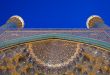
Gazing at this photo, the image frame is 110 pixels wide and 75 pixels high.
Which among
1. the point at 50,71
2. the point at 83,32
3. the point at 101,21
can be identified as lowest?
the point at 50,71

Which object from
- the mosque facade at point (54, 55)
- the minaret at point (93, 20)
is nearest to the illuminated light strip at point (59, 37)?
the mosque facade at point (54, 55)

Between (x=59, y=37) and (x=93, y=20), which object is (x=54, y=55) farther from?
(x=93, y=20)

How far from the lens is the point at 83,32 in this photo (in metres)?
5.67

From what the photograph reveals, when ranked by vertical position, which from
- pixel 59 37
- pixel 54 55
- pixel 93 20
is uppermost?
pixel 93 20

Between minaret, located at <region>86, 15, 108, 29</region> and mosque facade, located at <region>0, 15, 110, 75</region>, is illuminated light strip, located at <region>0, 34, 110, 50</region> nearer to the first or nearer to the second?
mosque facade, located at <region>0, 15, 110, 75</region>

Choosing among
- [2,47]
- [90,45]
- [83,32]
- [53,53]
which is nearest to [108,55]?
[90,45]

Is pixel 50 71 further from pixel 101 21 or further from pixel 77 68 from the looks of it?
pixel 101 21

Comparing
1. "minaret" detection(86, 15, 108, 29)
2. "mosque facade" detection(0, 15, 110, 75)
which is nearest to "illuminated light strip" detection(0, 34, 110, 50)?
"mosque facade" detection(0, 15, 110, 75)

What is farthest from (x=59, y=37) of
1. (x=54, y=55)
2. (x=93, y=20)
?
(x=93, y=20)

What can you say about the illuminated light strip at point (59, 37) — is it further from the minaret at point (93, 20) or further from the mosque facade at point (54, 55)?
the minaret at point (93, 20)

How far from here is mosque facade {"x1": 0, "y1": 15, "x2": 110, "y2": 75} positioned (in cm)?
446

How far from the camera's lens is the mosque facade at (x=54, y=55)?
4461 mm

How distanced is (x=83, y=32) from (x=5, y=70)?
1944mm

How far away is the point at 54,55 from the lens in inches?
191
